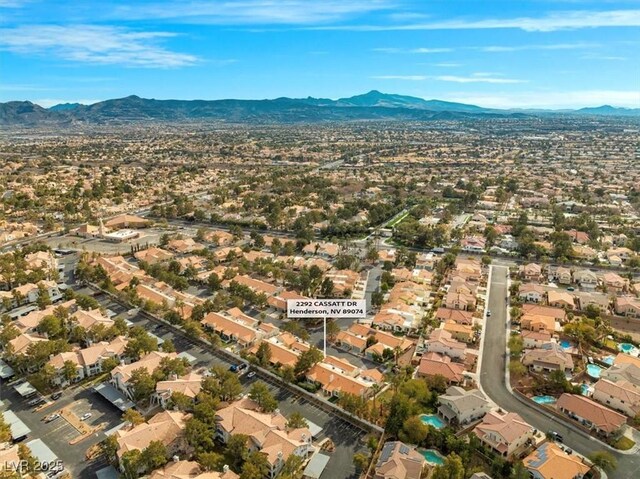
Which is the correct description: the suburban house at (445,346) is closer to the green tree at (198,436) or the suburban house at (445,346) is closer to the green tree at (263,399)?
the green tree at (263,399)

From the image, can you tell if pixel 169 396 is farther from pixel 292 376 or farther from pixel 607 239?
pixel 607 239

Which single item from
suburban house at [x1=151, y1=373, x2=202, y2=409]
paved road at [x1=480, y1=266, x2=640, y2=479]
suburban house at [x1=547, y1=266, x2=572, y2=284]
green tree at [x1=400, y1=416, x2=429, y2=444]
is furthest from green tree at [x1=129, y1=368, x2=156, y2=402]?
suburban house at [x1=547, y1=266, x2=572, y2=284]

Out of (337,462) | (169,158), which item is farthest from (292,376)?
(169,158)

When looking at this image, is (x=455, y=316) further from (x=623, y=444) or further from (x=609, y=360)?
(x=623, y=444)

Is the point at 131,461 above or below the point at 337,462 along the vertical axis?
above

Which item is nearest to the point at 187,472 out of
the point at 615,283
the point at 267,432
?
the point at 267,432

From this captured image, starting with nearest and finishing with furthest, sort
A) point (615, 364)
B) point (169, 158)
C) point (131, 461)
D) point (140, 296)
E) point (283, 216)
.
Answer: point (131, 461)
point (615, 364)
point (140, 296)
point (283, 216)
point (169, 158)

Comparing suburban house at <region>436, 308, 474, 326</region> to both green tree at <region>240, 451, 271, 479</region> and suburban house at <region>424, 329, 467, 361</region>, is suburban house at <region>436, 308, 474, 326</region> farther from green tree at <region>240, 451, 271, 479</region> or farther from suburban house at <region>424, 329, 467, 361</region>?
green tree at <region>240, 451, 271, 479</region>
